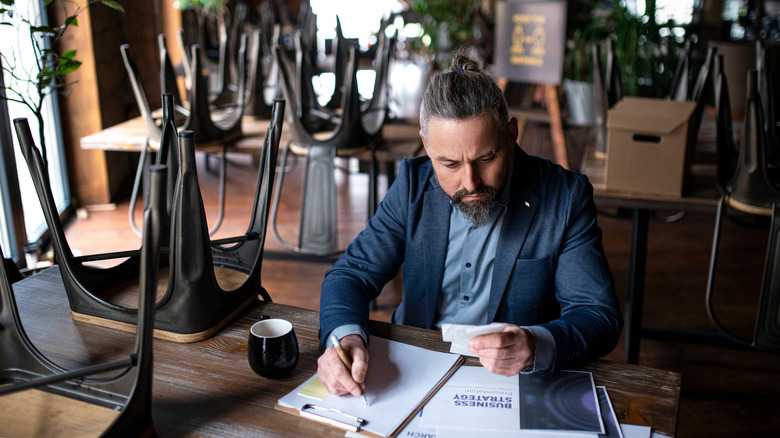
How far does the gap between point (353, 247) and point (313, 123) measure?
169 cm

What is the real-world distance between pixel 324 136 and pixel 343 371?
2141mm

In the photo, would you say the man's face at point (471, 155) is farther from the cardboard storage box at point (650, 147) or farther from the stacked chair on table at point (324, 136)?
the stacked chair on table at point (324, 136)

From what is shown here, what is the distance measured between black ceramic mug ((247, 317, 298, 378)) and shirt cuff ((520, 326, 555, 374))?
43cm

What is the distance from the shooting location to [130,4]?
4.97 meters

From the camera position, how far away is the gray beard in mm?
1487

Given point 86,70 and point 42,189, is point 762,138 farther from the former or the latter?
point 86,70

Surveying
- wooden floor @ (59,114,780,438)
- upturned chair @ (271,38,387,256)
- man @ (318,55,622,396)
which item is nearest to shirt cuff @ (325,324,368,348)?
man @ (318,55,622,396)

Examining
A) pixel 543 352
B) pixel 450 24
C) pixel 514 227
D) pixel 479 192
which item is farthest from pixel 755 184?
pixel 450 24

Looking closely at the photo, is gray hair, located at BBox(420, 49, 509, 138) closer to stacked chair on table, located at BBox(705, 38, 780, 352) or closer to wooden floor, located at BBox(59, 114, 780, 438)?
stacked chair on table, located at BBox(705, 38, 780, 352)

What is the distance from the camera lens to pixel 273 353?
119cm

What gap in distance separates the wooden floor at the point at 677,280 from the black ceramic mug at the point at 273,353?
1658mm

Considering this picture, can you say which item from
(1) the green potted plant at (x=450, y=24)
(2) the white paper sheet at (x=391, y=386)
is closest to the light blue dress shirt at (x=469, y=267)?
(2) the white paper sheet at (x=391, y=386)

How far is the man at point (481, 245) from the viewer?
54.2 inches

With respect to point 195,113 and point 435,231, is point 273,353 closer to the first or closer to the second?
point 435,231
